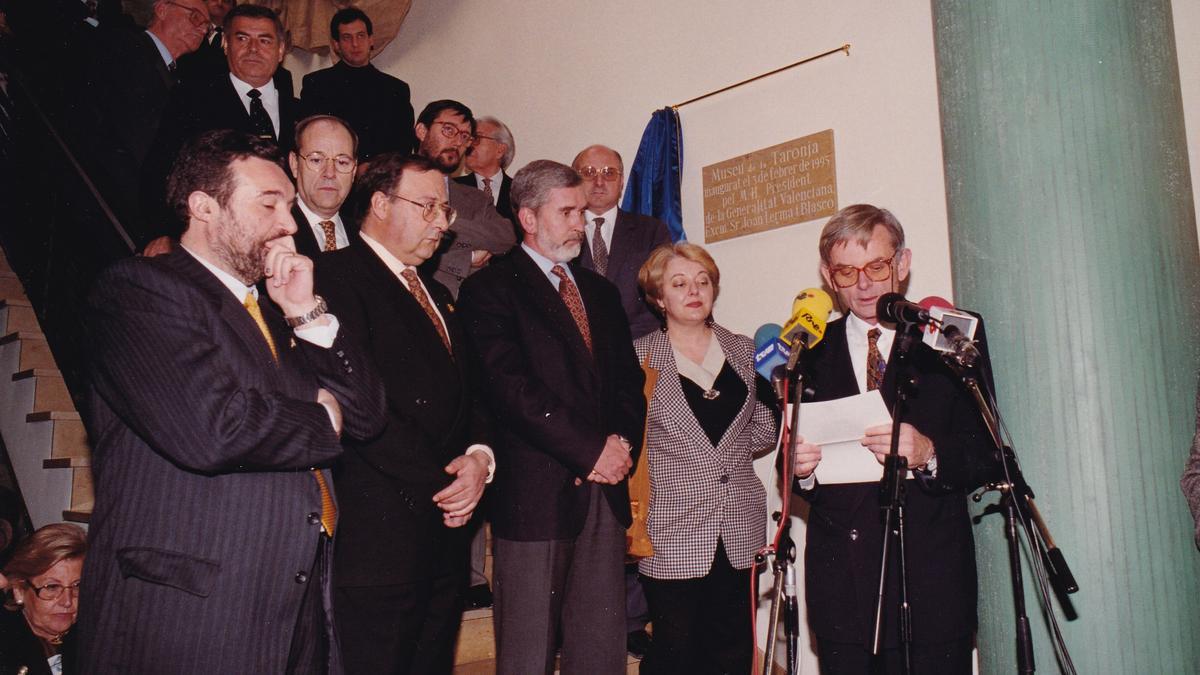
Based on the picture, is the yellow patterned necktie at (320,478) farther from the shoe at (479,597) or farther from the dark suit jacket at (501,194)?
the dark suit jacket at (501,194)

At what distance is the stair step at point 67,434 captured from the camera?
13.9 ft

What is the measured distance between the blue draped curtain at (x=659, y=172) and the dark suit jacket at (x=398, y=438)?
2.52m

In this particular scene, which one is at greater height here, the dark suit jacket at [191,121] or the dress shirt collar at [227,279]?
the dark suit jacket at [191,121]

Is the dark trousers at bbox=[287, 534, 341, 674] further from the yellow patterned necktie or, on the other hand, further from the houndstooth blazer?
the houndstooth blazer

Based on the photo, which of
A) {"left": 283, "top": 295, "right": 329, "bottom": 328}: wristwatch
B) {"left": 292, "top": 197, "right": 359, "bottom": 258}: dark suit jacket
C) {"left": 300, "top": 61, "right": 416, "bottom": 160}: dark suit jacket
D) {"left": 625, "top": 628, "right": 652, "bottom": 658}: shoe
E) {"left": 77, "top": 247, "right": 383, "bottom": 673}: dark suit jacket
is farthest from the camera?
{"left": 300, "top": 61, "right": 416, "bottom": 160}: dark suit jacket

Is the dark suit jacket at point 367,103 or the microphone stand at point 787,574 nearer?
the microphone stand at point 787,574

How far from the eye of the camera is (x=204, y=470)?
6.29 ft

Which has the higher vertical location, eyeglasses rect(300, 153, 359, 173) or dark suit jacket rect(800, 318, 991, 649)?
eyeglasses rect(300, 153, 359, 173)

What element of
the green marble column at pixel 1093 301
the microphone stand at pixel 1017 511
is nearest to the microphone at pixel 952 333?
the microphone stand at pixel 1017 511

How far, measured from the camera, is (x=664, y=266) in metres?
3.73

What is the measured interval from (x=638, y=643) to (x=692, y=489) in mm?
1061

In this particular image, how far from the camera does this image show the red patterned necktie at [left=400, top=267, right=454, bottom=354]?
2.93 meters

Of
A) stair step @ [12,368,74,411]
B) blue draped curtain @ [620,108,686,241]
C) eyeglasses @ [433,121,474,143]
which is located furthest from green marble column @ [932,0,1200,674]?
stair step @ [12,368,74,411]

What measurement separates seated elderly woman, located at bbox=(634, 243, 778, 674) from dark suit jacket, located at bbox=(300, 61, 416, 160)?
2557 mm
